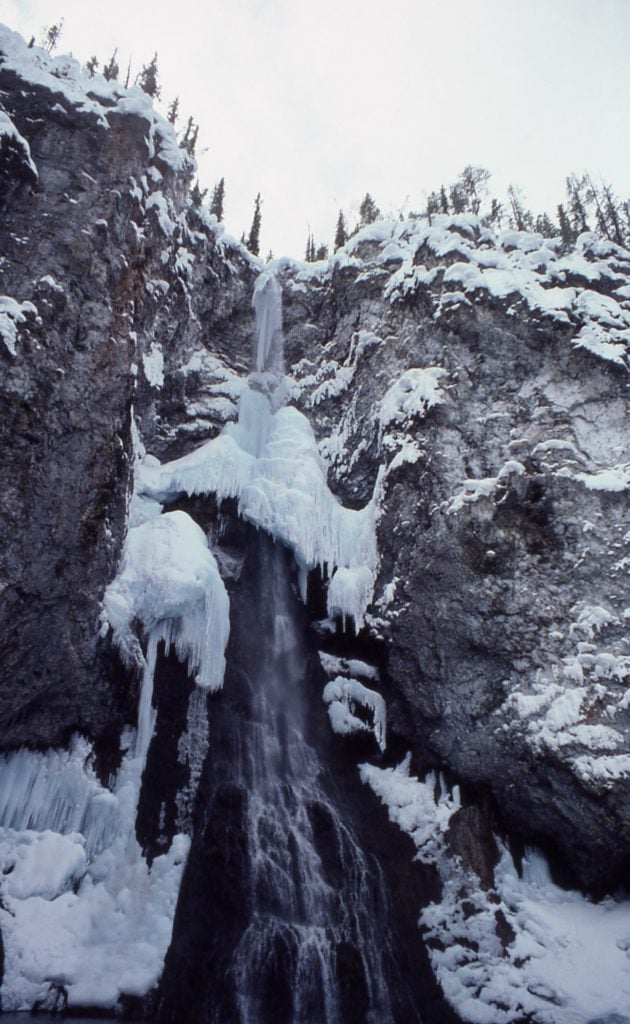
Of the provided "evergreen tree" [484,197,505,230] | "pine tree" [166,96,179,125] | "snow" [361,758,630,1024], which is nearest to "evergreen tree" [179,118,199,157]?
"pine tree" [166,96,179,125]

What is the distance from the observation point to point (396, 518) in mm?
12367

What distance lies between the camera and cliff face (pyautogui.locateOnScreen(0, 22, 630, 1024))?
897 centimetres

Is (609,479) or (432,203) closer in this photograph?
(609,479)

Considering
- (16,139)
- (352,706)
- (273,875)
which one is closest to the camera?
(273,875)

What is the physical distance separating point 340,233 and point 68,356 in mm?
22018

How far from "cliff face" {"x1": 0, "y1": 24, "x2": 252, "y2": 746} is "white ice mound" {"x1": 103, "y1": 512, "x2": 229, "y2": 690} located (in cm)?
46

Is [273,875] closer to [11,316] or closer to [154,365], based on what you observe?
[11,316]

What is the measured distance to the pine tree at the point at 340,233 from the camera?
1073 inches

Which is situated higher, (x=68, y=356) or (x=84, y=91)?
(x=84, y=91)

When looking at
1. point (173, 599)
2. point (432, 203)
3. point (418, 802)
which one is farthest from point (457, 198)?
point (418, 802)

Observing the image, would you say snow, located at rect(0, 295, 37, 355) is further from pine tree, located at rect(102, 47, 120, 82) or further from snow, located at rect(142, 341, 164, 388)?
pine tree, located at rect(102, 47, 120, 82)

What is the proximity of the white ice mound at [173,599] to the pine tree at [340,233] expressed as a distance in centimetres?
2061

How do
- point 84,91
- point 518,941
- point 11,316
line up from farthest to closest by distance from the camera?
point 84,91 < point 11,316 < point 518,941

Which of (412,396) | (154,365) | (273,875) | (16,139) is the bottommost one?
(273,875)
